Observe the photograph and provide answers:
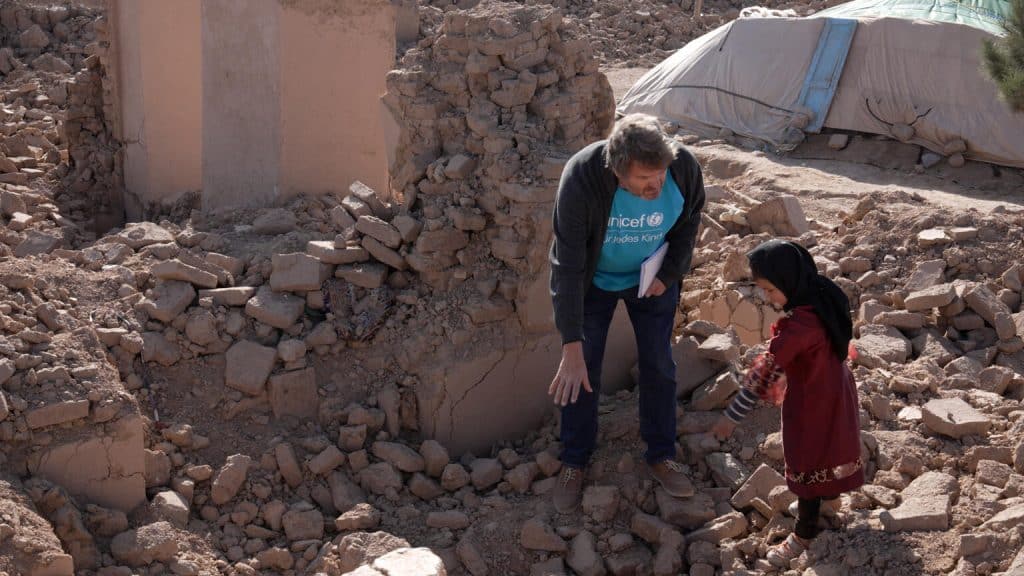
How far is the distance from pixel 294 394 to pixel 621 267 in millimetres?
1739

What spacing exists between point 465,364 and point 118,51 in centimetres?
492

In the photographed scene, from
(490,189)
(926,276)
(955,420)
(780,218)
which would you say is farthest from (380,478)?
(780,218)

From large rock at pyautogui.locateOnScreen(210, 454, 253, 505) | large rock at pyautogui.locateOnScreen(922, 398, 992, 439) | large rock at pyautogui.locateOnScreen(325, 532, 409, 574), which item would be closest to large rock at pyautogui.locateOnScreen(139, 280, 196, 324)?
large rock at pyautogui.locateOnScreen(210, 454, 253, 505)

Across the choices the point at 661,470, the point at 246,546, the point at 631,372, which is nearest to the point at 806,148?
the point at 631,372

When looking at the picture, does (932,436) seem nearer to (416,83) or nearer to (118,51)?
(416,83)

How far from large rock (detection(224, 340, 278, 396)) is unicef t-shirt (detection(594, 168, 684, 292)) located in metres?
1.65

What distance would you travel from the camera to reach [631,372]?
5391 mm

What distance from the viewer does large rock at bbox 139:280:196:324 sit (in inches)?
193

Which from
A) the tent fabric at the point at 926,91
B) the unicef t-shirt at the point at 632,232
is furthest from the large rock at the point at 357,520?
the tent fabric at the point at 926,91

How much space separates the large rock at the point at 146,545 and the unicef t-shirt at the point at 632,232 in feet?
6.39

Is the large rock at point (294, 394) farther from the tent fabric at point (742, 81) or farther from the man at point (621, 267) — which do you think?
the tent fabric at point (742, 81)

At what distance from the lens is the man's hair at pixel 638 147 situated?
3.55 metres

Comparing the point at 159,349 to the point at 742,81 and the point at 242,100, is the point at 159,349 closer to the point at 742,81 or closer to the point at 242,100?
the point at 242,100

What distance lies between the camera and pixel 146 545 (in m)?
4.13
